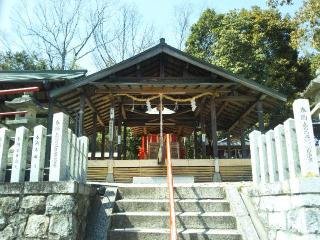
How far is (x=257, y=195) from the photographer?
5.37 m

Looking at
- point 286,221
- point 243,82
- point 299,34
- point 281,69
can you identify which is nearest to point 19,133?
point 286,221

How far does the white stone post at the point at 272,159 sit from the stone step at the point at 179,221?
1030 millimetres

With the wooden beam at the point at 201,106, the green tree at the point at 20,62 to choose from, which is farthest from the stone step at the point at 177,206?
the green tree at the point at 20,62

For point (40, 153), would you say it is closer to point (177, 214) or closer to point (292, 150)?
point (177, 214)

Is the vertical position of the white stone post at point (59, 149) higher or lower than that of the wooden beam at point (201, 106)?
lower

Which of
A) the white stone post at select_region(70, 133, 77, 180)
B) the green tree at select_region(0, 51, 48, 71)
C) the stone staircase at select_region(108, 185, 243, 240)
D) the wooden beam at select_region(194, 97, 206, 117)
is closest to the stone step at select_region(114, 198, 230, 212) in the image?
the stone staircase at select_region(108, 185, 243, 240)

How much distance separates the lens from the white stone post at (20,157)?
4.81 metres

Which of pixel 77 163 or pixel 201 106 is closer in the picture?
pixel 77 163

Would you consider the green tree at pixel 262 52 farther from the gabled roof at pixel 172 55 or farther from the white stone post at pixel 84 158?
the white stone post at pixel 84 158

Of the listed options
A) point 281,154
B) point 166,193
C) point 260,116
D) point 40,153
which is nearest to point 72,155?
point 40,153

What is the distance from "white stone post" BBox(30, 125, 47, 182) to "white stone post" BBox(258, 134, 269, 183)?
3.38m

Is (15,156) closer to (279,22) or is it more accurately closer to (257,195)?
(257,195)

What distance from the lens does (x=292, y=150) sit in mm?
4137

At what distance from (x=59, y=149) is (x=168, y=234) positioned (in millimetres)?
2059
